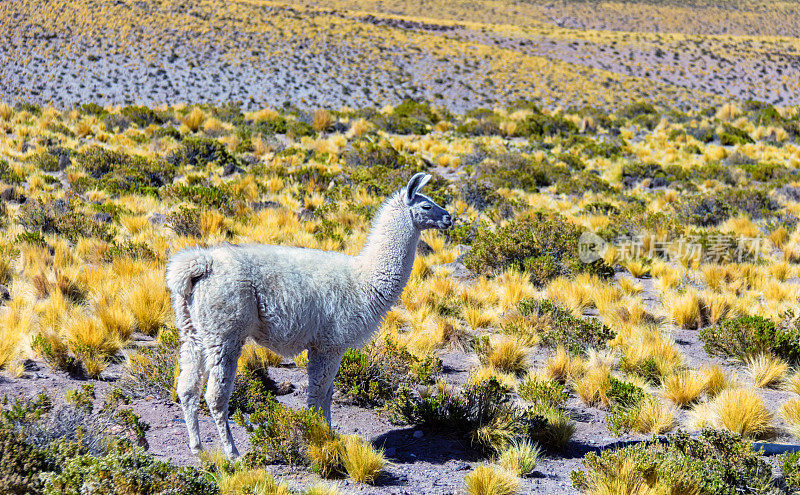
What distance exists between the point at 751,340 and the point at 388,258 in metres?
4.35

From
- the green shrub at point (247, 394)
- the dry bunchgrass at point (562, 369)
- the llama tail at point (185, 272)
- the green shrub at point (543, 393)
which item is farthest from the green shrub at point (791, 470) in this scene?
the llama tail at point (185, 272)

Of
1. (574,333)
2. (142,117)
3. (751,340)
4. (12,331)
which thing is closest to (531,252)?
(574,333)

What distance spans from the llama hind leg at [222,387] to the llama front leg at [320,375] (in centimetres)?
59

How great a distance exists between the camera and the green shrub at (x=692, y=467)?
3.75 metres

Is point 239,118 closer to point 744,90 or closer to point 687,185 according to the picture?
point 687,185

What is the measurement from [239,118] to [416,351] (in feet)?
59.2

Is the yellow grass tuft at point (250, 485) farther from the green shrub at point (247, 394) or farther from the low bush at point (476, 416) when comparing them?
the low bush at point (476, 416)

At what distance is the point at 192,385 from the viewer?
4059 mm

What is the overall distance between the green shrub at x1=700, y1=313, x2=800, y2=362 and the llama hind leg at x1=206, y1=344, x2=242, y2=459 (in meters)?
5.30

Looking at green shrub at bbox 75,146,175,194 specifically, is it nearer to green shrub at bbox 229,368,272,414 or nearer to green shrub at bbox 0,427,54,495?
green shrub at bbox 229,368,272,414

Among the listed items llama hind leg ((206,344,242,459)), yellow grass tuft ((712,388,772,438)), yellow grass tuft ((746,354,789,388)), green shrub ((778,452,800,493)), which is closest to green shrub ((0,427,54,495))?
llama hind leg ((206,344,242,459))

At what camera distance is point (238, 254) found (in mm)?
4090

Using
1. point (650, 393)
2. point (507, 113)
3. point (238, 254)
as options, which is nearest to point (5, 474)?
point (238, 254)

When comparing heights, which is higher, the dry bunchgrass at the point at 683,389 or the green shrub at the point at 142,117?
the green shrub at the point at 142,117
